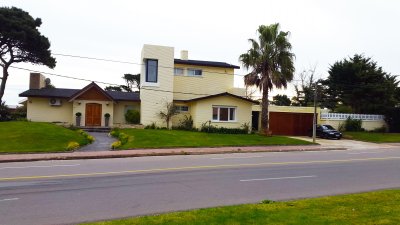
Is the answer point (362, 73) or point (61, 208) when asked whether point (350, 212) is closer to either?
point (61, 208)

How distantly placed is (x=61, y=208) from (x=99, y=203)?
0.83m

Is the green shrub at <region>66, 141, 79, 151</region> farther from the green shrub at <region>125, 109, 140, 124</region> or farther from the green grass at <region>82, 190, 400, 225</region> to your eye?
the green grass at <region>82, 190, 400, 225</region>

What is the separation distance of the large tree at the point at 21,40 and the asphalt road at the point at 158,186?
30.9 m

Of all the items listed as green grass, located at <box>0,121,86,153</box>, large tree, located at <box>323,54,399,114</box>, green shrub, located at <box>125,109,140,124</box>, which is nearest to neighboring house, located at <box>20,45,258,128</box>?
green shrub, located at <box>125,109,140,124</box>

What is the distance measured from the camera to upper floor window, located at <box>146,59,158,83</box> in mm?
36781

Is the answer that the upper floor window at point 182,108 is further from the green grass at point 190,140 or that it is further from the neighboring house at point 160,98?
the green grass at point 190,140

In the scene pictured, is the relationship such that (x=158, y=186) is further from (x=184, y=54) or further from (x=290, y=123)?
(x=290, y=123)

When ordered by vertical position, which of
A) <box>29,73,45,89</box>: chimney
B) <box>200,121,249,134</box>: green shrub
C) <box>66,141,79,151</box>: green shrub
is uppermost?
<box>29,73,45,89</box>: chimney

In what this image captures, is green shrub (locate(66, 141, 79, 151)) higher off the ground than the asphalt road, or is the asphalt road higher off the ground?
green shrub (locate(66, 141, 79, 151))

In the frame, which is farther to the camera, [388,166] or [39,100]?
[39,100]

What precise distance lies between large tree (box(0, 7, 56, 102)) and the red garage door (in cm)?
2621

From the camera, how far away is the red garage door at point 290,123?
1619 inches

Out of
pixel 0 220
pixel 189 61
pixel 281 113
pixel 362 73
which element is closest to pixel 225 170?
pixel 0 220

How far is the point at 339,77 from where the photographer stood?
164ft
